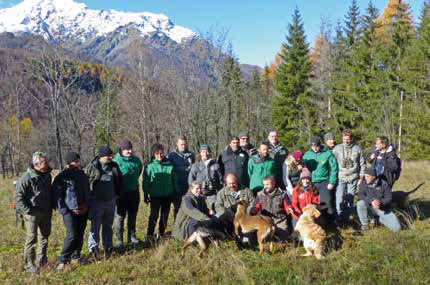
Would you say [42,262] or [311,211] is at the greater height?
[311,211]

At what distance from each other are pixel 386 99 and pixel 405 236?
18787 mm

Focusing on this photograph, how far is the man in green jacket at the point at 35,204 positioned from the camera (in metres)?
4.30

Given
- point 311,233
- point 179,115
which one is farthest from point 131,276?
point 179,115

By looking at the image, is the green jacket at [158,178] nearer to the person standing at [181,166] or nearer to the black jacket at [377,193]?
the person standing at [181,166]

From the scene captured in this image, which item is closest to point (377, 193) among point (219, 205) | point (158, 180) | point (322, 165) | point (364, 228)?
point (364, 228)

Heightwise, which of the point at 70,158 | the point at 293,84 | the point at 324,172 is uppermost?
the point at 293,84

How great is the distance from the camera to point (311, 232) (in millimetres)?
4797

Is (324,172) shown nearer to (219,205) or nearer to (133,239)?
(219,205)

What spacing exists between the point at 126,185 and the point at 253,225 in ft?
7.37

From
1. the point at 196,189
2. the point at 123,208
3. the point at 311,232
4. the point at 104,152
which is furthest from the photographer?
the point at 123,208

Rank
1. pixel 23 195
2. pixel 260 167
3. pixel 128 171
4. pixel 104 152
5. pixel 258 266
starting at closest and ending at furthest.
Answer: pixel 23 195 < pixel 258 266 < pixel 104 152 < pixel 128 171 < pixel 260 167

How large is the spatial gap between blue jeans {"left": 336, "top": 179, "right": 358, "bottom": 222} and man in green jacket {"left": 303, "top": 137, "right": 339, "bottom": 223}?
10.7 inches

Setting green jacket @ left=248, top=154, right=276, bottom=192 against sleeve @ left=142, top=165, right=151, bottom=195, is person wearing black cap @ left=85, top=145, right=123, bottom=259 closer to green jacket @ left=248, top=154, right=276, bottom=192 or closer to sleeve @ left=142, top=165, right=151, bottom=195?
sleeve @ left=142, top=165, right=151, bottom=195

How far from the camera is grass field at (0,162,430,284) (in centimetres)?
406
